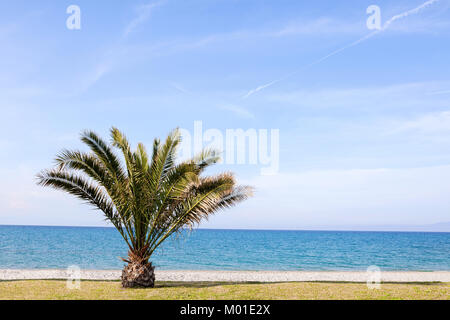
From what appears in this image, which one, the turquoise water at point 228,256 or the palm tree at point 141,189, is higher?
the palm tree at point 141,189

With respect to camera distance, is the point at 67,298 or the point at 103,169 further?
the point at 103,169

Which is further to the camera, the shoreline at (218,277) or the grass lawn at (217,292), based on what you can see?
the shoreline at (218,277)

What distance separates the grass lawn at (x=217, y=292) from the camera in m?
11.2

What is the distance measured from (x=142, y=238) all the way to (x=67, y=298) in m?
3.16

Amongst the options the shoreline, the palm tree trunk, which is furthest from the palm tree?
the shoreline

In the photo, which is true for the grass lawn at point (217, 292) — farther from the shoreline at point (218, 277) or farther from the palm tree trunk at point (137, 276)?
the shoreline at point (218, 277)

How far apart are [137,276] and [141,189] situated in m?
3.18

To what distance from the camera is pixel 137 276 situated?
507 inches

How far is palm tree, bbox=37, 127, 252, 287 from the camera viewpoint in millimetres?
12664

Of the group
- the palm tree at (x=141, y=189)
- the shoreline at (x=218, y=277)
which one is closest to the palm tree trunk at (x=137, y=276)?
the palm tree at (x=141, y=189)

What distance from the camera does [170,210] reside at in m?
13.1
